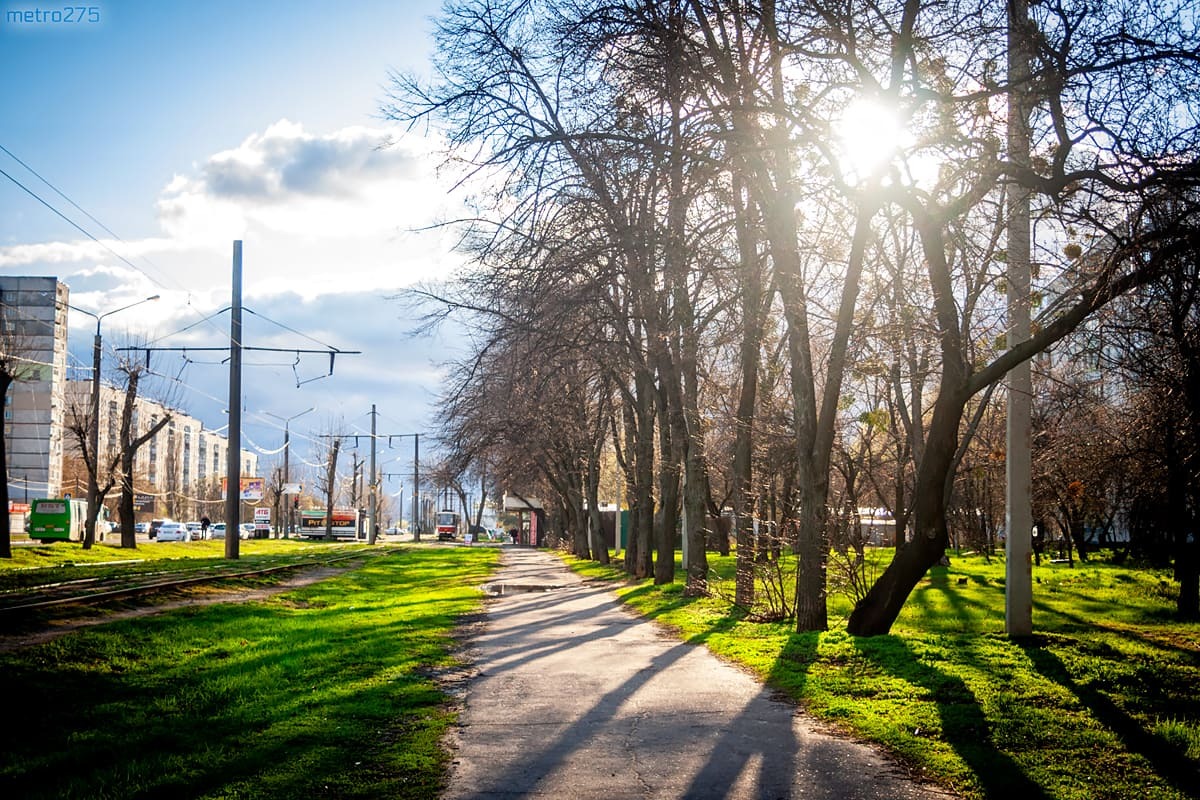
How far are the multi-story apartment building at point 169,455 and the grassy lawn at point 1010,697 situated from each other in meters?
52.7

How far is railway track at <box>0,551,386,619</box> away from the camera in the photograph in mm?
16078

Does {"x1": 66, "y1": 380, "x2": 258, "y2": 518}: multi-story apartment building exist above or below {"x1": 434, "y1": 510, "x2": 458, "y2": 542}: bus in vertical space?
above

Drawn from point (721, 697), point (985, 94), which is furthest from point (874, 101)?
point (721, 697)

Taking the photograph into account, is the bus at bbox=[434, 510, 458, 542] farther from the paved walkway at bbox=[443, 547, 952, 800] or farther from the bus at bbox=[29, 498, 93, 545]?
the paved walkway at bbox=[443, 547, 952, 800]

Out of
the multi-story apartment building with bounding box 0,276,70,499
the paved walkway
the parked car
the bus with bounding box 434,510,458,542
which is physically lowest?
the bus with bounding box 434,510,458,542

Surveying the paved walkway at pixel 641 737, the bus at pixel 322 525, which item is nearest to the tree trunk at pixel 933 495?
the paved walkway at pixel 641 737

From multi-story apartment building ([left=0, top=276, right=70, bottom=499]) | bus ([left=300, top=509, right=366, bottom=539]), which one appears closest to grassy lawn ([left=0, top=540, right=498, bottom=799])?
bus ([left=300, top=509, right=366, bottom=539])

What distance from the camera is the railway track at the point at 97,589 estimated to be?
52.7 ft

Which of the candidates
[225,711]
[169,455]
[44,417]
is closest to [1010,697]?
[225,711]

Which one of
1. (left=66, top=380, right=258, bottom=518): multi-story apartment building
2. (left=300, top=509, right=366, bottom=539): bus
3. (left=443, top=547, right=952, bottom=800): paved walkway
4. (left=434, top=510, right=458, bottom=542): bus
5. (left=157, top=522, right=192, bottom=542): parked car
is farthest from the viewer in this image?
(left=434, top=510, right=458, bottom=542): bus

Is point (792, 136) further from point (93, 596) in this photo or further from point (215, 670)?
point (93, 596)

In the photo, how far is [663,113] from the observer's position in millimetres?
13312

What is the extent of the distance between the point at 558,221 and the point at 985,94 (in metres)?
6.68

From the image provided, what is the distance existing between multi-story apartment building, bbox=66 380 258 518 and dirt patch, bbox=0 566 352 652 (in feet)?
Result: 121
